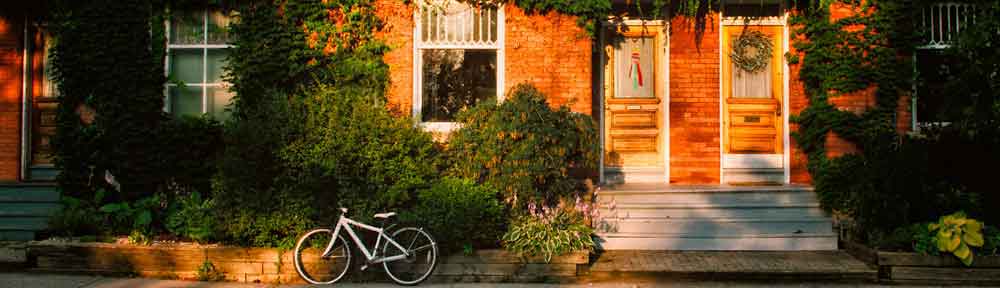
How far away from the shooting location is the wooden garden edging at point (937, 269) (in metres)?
7.55

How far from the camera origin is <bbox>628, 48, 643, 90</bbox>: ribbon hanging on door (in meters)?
10.3

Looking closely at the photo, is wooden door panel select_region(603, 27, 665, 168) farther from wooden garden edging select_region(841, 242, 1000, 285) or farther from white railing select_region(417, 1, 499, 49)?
wooden garden edging select_region(841, 242, 1000, 285)

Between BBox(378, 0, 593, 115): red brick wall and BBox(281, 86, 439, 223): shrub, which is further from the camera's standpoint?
BBox(378, 0, 593, 115): red brick wall

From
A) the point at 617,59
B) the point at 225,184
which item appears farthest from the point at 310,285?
the point at 617,59

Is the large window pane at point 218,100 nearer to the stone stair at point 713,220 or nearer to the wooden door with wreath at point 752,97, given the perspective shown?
the stone stair at point 713,220

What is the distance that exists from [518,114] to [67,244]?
5.07 meters

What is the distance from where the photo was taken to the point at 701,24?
33.3 ft

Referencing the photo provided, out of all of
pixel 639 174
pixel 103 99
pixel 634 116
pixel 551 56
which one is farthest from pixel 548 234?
pixel 103 99

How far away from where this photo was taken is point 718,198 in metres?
9.20

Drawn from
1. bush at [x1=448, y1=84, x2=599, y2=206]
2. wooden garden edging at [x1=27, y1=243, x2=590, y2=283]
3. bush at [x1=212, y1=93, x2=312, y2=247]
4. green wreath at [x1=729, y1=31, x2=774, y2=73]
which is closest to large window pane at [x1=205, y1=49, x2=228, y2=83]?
bush at [x1=212, y1=93, x2=312, y2=247]

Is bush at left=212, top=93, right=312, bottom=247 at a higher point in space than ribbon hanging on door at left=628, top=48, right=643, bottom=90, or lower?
lower

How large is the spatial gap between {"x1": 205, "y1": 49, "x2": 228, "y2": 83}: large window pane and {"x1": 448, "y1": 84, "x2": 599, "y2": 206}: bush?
3.69m

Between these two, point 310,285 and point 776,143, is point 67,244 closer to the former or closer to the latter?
point 310,285

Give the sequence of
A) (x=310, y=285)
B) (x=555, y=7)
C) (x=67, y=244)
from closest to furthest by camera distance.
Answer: (x=310, y=285), (x=67, y=244), (x=555, y=7)
